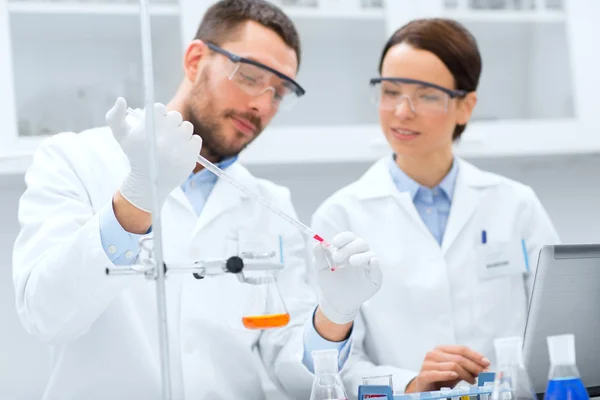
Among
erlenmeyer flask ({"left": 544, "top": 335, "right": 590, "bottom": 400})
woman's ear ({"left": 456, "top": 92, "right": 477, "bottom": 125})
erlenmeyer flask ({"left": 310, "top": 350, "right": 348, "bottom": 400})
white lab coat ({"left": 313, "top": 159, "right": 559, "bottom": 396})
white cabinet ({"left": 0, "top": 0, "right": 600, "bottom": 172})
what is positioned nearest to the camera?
erlenmeyer flask ({"left": 544, "top": 335, "right": 590, "bottom": 400})

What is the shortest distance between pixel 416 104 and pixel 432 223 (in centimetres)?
39

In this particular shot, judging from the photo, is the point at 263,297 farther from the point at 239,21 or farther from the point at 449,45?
the point at 449,45

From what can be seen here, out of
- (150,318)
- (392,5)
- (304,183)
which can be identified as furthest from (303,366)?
(392,5)

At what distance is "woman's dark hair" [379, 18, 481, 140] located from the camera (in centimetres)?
241

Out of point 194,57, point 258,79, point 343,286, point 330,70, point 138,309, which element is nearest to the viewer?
point 343,286

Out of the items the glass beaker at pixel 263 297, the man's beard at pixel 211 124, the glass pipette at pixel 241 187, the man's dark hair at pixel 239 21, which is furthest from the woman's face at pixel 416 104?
the glass beaker at pixel 263 297

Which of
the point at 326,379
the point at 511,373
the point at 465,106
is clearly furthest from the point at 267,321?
the point at 465,106

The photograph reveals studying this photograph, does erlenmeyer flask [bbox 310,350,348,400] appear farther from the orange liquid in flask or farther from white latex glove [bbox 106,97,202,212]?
white latex glove [bbox 106,97,202,212]

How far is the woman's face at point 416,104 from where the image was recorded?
239 cm

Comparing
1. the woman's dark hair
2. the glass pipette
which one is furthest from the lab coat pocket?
Result: the glass pipette

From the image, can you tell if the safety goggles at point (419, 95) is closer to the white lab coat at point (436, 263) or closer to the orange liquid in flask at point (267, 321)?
the white lab coat at point (436, 263)

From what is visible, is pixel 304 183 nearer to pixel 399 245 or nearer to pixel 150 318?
pixel 399 245

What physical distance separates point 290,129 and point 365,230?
51cm

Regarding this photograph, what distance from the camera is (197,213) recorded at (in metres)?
2.24
